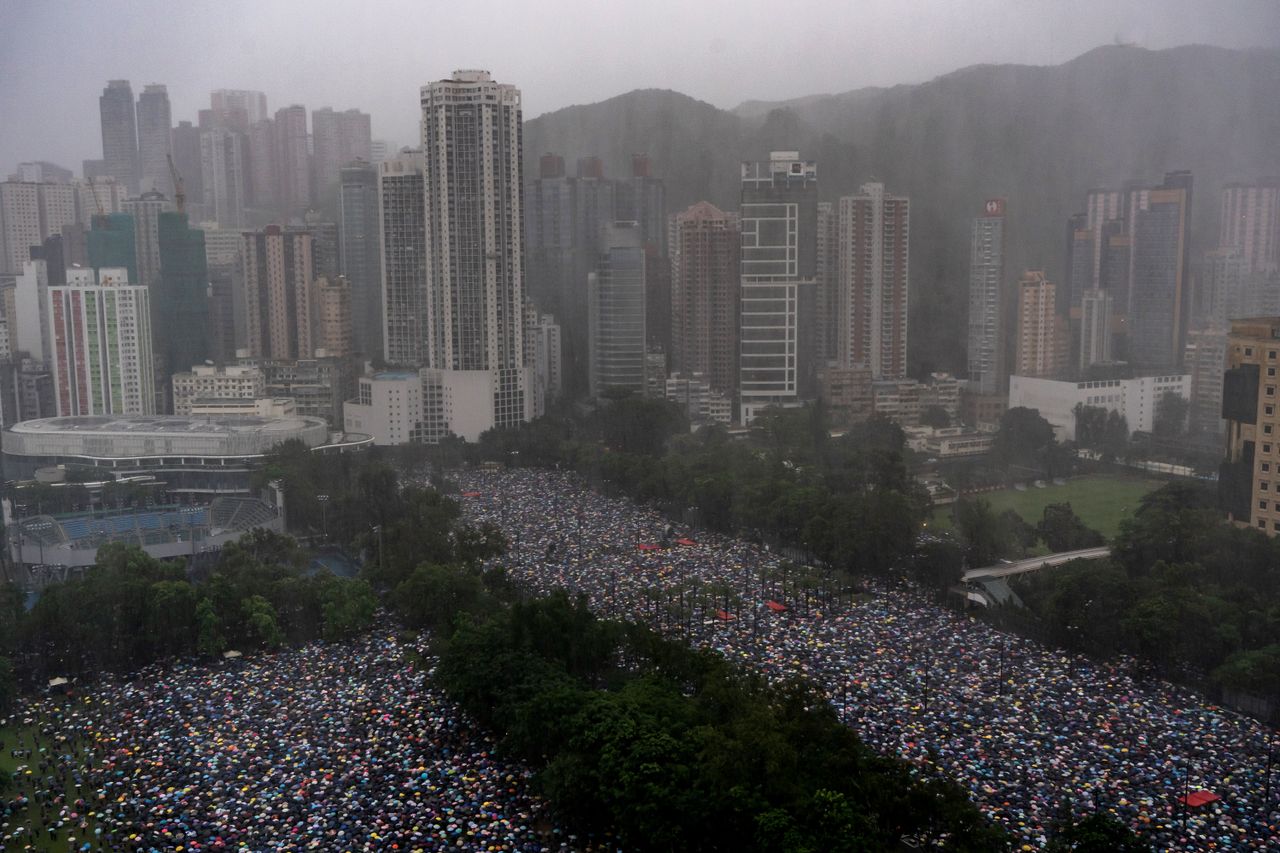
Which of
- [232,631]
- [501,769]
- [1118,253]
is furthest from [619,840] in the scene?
[1118,253]

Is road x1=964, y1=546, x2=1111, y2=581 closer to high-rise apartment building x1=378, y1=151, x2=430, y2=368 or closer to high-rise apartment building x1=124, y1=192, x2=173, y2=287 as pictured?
high-rise apartment building x1=378, y1=151, x2=430, y2=368

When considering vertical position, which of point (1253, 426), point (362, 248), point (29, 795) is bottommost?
point (29, 795)

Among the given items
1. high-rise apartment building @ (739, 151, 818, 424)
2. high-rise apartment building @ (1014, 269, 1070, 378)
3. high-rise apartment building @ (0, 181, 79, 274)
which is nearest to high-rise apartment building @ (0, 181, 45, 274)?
high-rise apartment building @ (0, 181, 79, 274)

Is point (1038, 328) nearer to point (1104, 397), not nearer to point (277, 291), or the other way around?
point (1104, 397)

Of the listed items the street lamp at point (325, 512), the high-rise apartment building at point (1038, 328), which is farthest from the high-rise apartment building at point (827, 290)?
the street lamp at point (325, 512)

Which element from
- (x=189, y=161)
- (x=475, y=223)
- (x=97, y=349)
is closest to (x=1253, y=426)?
(x=475, y=223)

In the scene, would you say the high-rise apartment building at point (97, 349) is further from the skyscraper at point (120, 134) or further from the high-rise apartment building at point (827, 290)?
the high-rise apartment building at point (827, 290)
